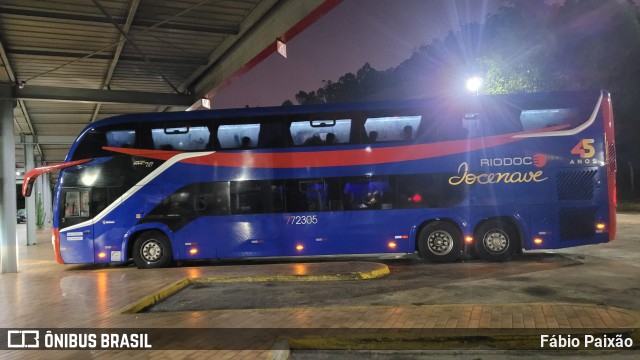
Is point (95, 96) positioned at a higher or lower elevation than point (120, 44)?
lower

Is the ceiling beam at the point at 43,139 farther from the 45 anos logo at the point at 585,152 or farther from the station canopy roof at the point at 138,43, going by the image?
the 45 anos logo at the point at 585,152

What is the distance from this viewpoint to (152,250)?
11.9 m

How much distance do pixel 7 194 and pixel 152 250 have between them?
152 inches

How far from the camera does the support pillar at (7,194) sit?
11.7 m

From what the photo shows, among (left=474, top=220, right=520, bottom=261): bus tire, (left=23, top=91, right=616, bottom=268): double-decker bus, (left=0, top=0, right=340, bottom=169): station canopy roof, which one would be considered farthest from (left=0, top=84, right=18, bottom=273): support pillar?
(left=474, top=220, right=520, bottom=261): bus tire

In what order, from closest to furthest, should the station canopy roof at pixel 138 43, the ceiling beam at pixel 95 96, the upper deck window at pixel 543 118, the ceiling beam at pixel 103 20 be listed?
the ceiling beam at pixel 103 20 < the station canopy roof at pixel 138 43 < the upper deck window at pixel 543 118 < the ceiling beam at pixel 95 96

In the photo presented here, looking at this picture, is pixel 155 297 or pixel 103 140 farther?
pixel 103 140

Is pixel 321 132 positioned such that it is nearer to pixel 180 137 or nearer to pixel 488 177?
pixel 180 137

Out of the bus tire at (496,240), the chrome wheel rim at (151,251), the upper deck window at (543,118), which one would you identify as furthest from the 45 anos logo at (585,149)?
the chrome wheel rim at (151,251)

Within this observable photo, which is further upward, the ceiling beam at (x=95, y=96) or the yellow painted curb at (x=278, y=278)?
the ceiling beam at (x=95, y=96)

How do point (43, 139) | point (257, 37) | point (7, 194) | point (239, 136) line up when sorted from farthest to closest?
point (43, 139), point (7, 194), point (239, 136), point (257, 37)

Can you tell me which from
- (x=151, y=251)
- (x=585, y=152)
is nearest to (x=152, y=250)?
(x=151, y=251)

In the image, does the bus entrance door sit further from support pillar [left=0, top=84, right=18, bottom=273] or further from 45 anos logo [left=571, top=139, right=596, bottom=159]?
45 anos logo [left=571, top=139, right=596, bottom=159]

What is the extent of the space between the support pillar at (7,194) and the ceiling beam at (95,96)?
67 centimetres
